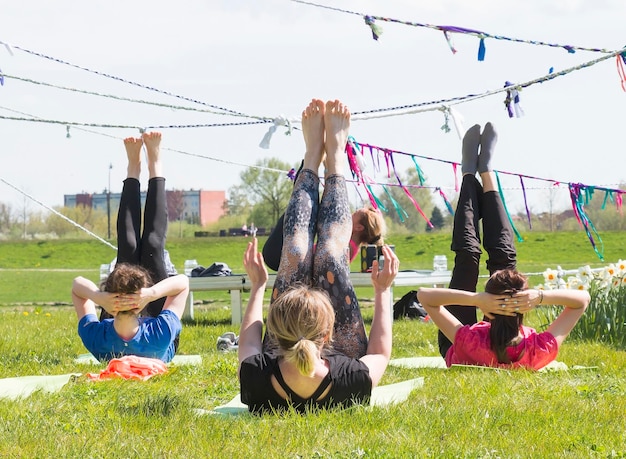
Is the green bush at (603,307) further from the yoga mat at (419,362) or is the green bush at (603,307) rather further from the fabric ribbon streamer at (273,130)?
the fabric ribbon streamer at (273,130)

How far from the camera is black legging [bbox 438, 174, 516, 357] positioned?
4805mm

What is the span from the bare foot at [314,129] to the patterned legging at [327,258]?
30 cm

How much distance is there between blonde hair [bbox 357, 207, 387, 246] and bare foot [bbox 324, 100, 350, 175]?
2.42 meters

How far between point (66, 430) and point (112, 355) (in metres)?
1.71

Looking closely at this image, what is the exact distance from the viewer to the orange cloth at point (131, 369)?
4.29m

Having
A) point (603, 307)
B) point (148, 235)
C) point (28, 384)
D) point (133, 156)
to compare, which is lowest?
point (28, 384)

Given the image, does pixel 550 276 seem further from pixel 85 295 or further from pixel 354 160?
pixel 85 295

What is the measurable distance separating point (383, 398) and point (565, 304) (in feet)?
4.41

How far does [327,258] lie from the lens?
12.4ft

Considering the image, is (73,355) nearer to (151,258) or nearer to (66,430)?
(151,258)

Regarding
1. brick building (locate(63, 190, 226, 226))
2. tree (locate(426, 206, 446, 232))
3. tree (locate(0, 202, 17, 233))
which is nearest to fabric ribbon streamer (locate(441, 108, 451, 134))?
tree (locate(426, 206, 446, 232))

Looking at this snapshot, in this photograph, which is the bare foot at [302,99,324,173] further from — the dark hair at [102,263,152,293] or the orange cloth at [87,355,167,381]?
the orange cloth at [87,355,167,381]

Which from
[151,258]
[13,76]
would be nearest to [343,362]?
[151,258]

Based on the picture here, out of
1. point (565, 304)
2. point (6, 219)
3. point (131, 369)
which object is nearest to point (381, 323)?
point (565, 304)
